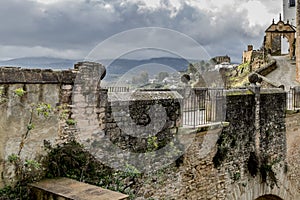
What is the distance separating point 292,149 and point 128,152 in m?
6.96

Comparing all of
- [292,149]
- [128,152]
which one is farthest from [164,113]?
[292,149]

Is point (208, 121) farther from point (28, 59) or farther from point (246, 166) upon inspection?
point (28, 59)

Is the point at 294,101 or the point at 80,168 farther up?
the point at 294,101

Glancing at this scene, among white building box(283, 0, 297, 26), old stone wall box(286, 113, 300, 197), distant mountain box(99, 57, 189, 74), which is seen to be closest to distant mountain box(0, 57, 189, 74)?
distant mountain box(99, 57, 189, 74)

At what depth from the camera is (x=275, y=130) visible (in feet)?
37.3

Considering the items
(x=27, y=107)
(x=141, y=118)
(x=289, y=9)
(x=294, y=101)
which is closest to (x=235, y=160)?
(x=141, y=118)

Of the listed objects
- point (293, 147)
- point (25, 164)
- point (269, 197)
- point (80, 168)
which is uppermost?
point (25, 164)

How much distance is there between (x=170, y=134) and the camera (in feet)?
26.8

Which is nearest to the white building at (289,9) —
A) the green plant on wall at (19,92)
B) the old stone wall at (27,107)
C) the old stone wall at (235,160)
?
the old stone wall at (235,160)

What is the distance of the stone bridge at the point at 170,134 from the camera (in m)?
6.11

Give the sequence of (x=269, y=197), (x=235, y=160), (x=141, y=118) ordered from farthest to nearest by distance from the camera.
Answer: (x=269, y=197) < (x=235, y=160) < (x=141, y=118)

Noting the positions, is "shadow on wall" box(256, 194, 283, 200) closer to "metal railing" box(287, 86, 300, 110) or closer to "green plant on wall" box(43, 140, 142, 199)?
"metal railing" box(287, 86, 300, 110)

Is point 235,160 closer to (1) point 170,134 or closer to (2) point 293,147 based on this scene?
(1) point 170,134

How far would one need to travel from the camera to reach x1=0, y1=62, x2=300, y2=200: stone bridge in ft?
20.1
